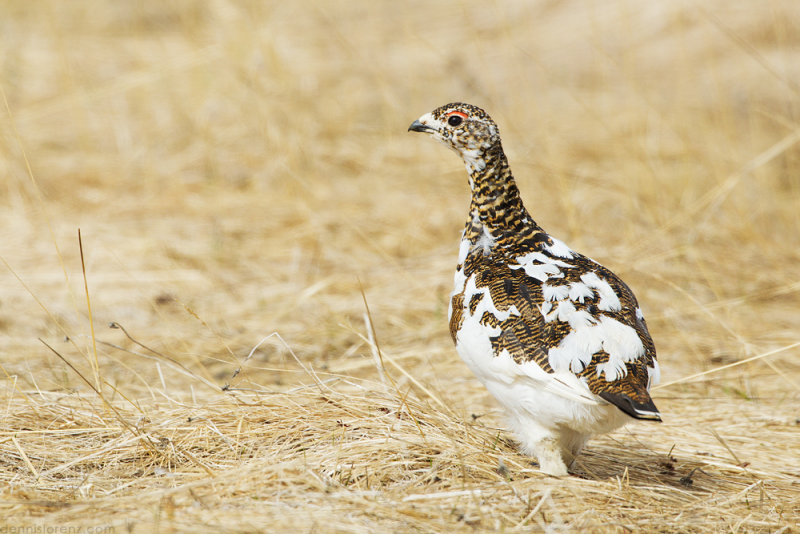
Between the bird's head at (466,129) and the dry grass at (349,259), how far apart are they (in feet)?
3.37

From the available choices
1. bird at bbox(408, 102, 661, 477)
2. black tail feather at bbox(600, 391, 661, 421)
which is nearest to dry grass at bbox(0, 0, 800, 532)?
bird at bbox(408, 102, 661, 477)

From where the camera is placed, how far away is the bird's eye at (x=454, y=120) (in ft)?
13.1

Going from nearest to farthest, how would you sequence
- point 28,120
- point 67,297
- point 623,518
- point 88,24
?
point 623,518 < point 67,297 < point 28,120 < point 88,24

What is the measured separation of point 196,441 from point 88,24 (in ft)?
32.0

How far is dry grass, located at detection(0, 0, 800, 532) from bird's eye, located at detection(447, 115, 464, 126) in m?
1.10

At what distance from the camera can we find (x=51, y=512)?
9.43 ft

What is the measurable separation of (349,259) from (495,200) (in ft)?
10.4

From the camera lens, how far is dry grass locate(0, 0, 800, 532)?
10.7ft

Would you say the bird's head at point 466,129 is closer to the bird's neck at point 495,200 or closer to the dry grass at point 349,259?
the bird's neck at point 495,200

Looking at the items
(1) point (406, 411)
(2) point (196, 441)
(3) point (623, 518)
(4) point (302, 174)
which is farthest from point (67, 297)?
(3) point (623, 518)

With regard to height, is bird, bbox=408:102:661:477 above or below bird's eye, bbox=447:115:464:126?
below

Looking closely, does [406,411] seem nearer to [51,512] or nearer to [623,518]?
[623,518]

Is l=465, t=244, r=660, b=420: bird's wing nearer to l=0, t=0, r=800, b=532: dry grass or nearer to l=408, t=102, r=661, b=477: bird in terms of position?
l=408, t=102, r=661, b=477: bird

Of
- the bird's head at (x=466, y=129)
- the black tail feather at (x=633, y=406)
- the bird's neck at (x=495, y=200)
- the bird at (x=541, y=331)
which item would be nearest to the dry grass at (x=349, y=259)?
the bird at (x=541, y=331)
